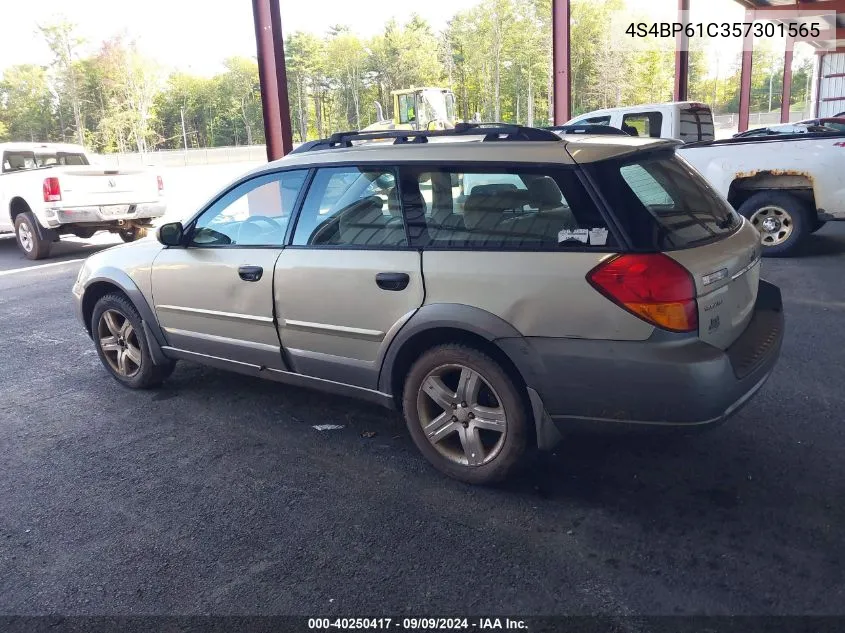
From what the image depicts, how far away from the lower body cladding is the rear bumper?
9.71m

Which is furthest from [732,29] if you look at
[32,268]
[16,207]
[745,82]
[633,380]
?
[633,380]

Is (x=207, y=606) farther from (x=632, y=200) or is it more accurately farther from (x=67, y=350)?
(x=67, y=350)

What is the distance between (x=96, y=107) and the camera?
4250 centimetres

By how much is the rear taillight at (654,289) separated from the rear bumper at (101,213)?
10070mm

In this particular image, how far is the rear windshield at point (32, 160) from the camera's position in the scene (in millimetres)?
12141

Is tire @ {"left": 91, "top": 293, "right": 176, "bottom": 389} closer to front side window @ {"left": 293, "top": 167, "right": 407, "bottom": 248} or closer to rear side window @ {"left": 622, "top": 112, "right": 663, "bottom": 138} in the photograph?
front side window @ {"left": 293, "top": 167, "right": 407, "bottom": 248}

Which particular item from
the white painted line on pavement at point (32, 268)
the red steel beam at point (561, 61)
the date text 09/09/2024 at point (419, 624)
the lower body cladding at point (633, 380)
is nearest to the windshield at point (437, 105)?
the red steel beam at point (561, 61)

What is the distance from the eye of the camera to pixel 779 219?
872 cm

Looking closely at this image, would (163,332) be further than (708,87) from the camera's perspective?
No

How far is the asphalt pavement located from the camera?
258 cm

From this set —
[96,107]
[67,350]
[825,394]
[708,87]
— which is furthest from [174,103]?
[708,87]

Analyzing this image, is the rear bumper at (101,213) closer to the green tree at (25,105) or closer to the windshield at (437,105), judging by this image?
the windshield at (437,105)

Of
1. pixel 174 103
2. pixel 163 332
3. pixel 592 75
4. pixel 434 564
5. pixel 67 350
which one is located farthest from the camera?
pixel 592 75

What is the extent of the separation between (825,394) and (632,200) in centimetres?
223
